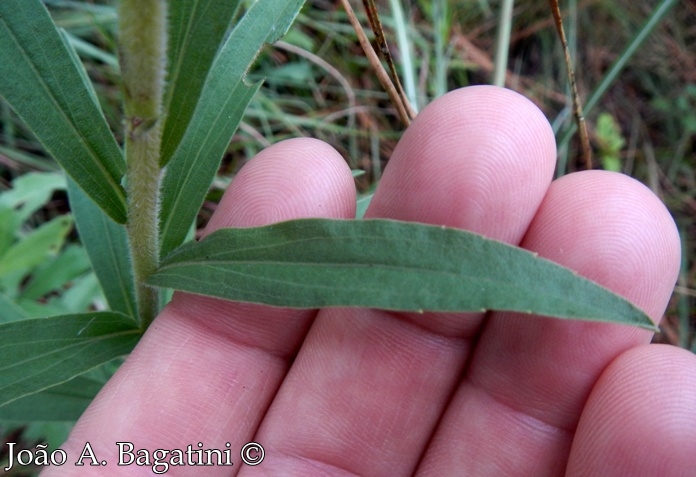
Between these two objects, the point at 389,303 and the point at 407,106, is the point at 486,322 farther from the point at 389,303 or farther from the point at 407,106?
the point at 407,106

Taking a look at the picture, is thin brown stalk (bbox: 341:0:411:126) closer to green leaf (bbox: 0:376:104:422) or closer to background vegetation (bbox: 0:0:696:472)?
background vegetation (bbox: 0:0:696:472)

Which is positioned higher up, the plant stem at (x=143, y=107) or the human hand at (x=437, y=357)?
the plant stem at (x=143, y=107)

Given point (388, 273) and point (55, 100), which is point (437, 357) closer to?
point (388, 273)

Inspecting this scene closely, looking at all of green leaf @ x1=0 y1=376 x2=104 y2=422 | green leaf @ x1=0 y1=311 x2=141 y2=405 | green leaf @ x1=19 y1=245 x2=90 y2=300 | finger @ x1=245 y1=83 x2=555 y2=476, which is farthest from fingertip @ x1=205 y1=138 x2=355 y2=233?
green leaf @ x1=19 y1=245 x2=90 y2=300

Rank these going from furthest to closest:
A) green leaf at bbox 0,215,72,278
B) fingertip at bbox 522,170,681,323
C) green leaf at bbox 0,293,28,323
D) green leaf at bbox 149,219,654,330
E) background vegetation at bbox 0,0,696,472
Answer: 1. background vegetation at bbox 0,0,696,472
2. green leaf at bbox 0,215,72,278
3. green leaf at bbox 0,293,28,323
4. fingertip at bbox 522,170,681,323
5. green leaf at bbox 149,219,654,330

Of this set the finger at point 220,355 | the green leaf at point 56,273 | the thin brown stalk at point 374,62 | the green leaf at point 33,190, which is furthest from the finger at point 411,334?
the green leaf at point 33,190

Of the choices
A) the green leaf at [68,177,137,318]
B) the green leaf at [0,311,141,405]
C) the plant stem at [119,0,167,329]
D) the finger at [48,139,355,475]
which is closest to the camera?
the plant stem at [119,0,167,329]

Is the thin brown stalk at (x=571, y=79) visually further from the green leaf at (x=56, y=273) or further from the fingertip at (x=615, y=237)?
the green leaf at (x=56, y=273)

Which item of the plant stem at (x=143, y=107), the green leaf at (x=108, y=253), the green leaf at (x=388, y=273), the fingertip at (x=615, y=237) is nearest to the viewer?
the plant stem at (x=143, y=107)

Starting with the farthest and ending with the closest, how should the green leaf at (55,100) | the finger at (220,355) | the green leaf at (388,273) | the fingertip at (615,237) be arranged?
1. the finger at (220,355)
2. the fingertip at (615,237)
3. the green leaf at (55,100)
4. the green leaf at (388,273)
